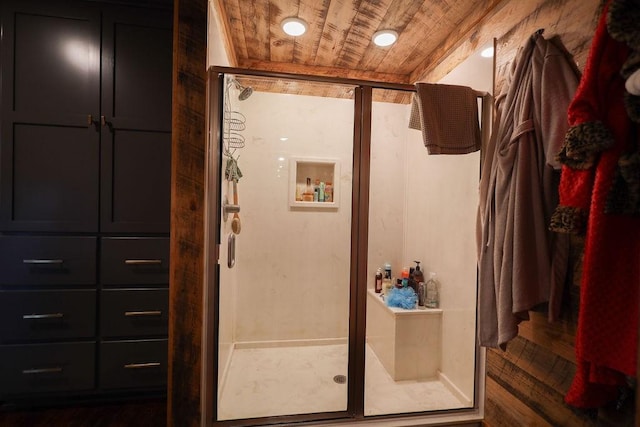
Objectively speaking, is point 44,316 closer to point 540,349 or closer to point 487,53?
point 540,349

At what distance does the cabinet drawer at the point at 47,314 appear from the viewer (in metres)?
1.60

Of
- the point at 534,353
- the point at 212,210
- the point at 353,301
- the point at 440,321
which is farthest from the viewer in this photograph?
the point at 440,321

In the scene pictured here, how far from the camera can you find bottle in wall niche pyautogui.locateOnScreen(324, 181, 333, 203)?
2352 mm

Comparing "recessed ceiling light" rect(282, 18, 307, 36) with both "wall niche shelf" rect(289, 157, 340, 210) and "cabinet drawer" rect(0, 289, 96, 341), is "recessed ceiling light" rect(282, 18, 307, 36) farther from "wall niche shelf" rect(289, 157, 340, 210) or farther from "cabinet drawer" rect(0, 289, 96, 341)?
"cabinet drawer" rect(0, 289, 96, 341)

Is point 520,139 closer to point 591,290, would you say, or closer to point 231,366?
point 591,290

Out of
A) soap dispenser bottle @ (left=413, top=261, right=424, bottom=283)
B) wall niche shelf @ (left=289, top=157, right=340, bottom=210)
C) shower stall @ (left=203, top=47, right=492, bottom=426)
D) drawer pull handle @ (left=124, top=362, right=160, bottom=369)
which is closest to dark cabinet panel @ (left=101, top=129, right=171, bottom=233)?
shower stall @ (left=203, top=47, right=492, bottom=426)

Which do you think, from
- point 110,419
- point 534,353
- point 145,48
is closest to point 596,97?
point 534,353

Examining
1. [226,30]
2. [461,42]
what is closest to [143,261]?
[226,30]

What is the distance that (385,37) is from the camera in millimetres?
1973

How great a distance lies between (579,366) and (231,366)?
195cm

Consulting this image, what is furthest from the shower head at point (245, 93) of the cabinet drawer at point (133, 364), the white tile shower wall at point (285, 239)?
the cabinet drawer at point (133, 364)

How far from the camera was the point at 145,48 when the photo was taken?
1.66m

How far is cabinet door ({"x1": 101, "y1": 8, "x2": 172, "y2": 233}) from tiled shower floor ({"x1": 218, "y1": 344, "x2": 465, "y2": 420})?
3.59ft

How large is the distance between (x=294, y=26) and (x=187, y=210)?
137 cm
